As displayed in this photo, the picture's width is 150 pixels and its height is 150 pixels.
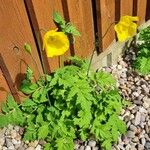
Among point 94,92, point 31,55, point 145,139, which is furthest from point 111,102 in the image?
point 31,55

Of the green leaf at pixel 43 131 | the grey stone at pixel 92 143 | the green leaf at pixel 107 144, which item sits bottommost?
the grey stone at pixel 92 143

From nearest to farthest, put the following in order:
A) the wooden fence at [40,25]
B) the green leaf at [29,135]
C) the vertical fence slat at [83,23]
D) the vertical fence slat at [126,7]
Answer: the wooden fence at [40,25] → the vertical fence slat at [83,23] → the green leaf at [29,135] → the vertical fence slat at [126,7]

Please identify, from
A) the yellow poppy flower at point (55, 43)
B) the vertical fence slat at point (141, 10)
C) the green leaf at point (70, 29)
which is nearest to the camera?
the yellow poppy flower at point (55, 43)

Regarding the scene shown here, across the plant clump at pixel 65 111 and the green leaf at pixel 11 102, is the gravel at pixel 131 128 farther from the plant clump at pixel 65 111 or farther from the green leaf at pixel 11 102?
the green leaf at pixel 11 102

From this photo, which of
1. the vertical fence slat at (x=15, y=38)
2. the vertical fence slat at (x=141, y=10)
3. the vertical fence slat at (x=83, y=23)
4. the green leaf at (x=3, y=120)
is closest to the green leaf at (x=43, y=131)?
the green leaf at (x=3, y=120)

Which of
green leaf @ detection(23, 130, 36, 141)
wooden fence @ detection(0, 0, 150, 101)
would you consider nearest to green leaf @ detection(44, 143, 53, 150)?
green leaf @ detection(23, 130, 36, 141)

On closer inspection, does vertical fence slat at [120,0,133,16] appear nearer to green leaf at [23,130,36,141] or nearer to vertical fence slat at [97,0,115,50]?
vertical fence slat at [97,0,115,50]

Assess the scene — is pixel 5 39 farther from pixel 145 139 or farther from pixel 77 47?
pixel 145 139

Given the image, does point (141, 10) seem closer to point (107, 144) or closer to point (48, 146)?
point (107, 144)

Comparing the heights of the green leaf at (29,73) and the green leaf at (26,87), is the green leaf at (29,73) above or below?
above
